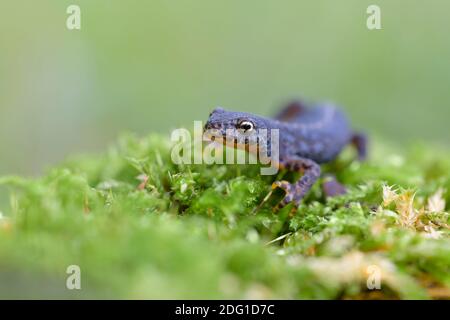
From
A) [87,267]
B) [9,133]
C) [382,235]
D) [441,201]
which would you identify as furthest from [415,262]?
[9,133]

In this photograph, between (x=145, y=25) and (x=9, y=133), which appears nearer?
(x=9, y=133)

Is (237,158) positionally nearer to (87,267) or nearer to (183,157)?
(183,157)

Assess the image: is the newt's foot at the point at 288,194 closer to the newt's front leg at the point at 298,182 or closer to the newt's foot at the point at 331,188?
the newt's front leg at the point at 298,182

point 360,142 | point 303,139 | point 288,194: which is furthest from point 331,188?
point 360,142

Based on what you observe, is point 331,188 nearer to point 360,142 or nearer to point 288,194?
point 288,194

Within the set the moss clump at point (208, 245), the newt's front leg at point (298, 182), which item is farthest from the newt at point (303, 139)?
the moss clump at point (208, 245)
